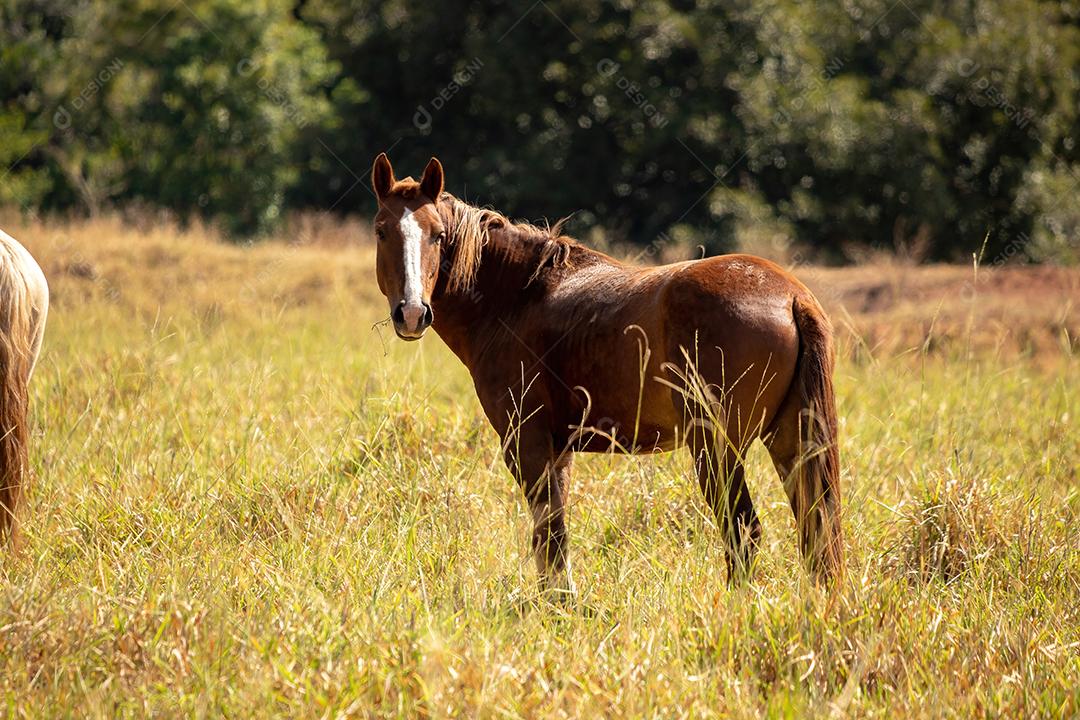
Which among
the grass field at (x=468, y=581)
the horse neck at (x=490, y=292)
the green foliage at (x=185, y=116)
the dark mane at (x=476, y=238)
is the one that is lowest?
the green foliage at (x=185, y=116)

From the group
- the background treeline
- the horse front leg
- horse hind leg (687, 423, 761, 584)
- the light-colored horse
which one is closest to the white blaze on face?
the horse front leg

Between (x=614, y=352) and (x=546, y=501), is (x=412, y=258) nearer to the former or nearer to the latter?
(x=614, y=352)

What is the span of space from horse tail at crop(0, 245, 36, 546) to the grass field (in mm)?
130

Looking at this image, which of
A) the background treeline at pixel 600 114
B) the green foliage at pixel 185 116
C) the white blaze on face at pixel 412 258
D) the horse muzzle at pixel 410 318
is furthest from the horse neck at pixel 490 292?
the green foliage at pixel 185 116

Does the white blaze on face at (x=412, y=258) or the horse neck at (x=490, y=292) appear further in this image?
the horse neck at (x=490, y=292)

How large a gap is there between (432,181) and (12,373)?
1.84 m

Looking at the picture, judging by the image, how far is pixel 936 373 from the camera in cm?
898

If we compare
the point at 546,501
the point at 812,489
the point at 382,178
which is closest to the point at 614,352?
the point at 546,501

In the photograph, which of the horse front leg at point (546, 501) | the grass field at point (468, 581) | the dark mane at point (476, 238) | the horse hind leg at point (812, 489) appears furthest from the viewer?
the dark mane at point (476, 238)

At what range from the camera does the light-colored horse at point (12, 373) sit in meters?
4.16

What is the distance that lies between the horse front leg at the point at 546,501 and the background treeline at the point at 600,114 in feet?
50.4

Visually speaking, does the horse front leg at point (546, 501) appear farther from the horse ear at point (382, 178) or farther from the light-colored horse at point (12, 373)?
the light-colored horse at point (12, 373)

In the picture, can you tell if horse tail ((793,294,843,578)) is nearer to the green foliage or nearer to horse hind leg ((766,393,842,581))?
horse hind leg ((766,393,842,581))

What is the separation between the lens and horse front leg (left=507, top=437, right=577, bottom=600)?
4113 mm
